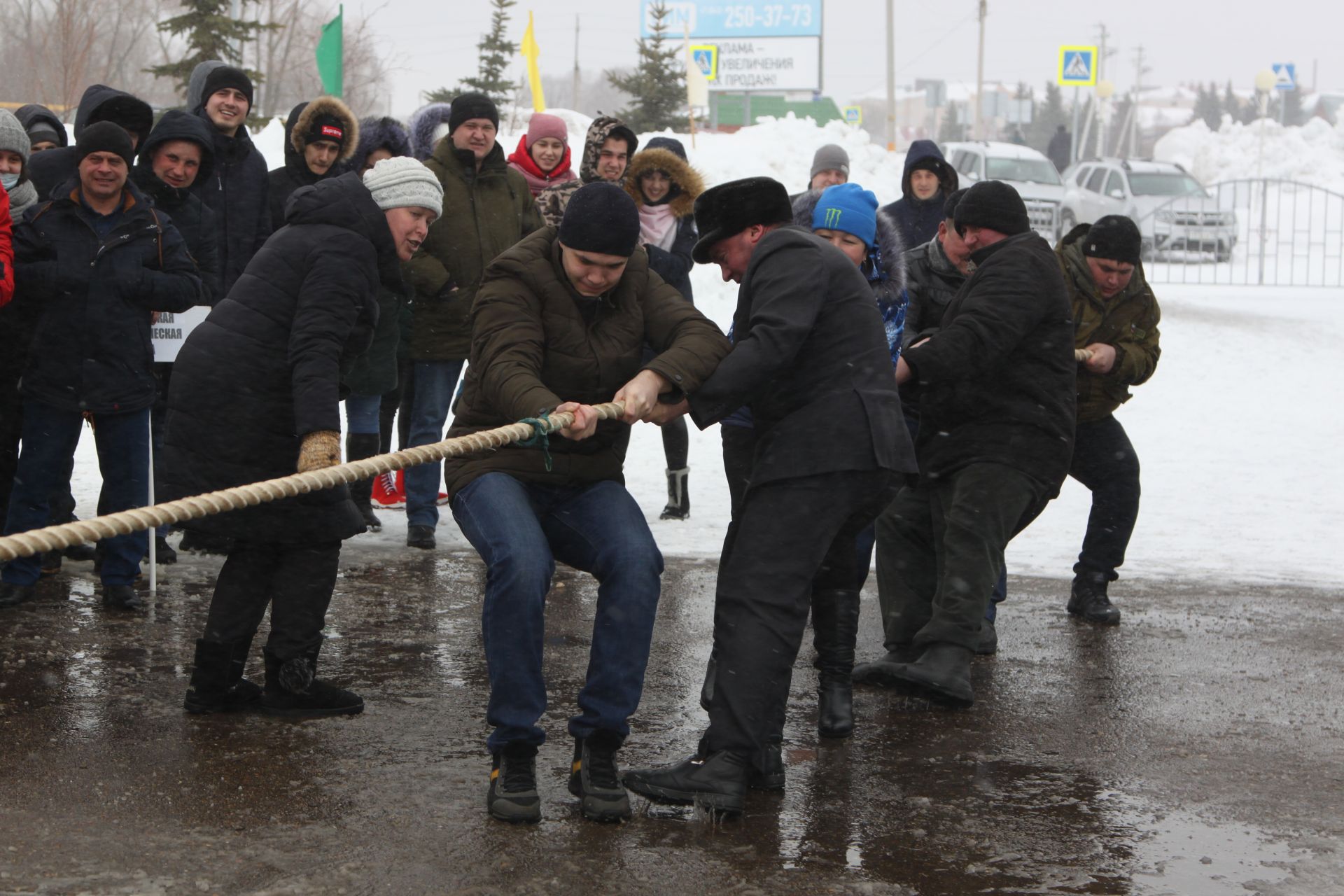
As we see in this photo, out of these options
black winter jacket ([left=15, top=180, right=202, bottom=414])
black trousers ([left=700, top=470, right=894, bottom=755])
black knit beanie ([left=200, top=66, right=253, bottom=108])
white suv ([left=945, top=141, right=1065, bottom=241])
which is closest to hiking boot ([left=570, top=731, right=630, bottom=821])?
black trousers ([left=700, top=470, right=894, bottom=755])

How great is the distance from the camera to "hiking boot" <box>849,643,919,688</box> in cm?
524

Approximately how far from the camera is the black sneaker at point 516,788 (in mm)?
3812

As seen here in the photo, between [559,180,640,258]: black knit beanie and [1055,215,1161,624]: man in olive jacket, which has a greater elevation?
[559,180,640,258]: black knit beanie

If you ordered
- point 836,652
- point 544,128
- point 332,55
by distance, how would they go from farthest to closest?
point 332,55 < point 544,128 < point 836,652

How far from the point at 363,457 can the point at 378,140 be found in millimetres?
1652

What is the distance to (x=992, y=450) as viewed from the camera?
17.4 feet

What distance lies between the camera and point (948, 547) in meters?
5.30

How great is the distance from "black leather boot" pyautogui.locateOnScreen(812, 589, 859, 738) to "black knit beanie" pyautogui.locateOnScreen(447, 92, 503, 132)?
3.62 metres

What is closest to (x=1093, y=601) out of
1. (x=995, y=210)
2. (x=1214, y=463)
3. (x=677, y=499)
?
(x=995, y=210)

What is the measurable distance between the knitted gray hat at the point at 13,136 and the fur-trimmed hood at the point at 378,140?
1.78 m

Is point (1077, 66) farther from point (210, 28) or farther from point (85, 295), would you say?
point (85, 295)

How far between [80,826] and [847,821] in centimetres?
197

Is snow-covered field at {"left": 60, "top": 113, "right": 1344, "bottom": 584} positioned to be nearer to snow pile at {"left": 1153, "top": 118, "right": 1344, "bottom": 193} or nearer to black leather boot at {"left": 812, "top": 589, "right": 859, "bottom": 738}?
black leather boot at {"left": 812, "top": 589, "right": 859, "bottom": 738}

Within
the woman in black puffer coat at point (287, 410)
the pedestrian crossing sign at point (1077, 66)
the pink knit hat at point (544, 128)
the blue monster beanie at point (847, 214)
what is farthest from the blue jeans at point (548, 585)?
the pedestrian crossing sign at point (1077, 66)
